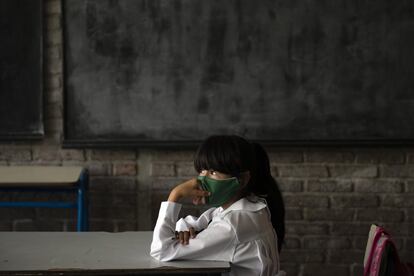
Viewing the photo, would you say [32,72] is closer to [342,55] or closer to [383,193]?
[342,55]

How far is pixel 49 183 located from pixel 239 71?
3.87ft

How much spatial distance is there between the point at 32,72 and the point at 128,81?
542 mm

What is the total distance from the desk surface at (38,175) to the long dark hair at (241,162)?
1250mm

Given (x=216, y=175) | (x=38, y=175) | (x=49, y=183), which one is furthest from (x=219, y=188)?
(x=38, y=175)

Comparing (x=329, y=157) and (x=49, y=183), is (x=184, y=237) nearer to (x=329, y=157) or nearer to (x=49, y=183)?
(x=49, y=183)

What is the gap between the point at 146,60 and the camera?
129 inches

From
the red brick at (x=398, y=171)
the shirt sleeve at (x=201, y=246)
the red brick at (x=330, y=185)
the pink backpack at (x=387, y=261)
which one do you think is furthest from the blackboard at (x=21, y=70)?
the pink backpack at (x=387, y=261)

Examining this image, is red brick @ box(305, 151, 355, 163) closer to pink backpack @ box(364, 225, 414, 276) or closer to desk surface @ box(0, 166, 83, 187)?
desk surface @ box(0, 166, 83, 187)

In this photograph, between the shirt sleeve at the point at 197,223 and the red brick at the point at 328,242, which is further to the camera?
the red brick at the point at 328,242

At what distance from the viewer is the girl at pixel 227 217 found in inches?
→ 69.4

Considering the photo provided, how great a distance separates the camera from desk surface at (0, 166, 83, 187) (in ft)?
9.53

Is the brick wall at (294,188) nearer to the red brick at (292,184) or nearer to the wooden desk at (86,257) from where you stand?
the red brick at (292,184)

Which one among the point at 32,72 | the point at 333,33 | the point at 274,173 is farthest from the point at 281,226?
the point at 32,72

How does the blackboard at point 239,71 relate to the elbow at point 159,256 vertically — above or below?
above
